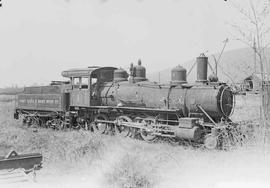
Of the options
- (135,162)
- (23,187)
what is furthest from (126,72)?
(23,187)

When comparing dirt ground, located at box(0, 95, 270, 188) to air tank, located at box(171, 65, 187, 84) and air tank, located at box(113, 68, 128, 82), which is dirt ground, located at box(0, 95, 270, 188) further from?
air tank, located at box(113, 68, 128, 82)

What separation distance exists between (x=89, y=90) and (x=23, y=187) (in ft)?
28.5

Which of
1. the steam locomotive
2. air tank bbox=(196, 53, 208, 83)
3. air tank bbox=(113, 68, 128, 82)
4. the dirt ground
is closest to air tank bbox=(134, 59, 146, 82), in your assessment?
the steam locomotive

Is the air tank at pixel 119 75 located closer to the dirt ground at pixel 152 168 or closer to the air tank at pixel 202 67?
the air tank at pixel 202 67

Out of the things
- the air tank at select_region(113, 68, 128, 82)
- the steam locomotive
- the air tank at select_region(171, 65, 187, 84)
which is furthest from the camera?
the air tank at select_region(113, 68, 128, 82)

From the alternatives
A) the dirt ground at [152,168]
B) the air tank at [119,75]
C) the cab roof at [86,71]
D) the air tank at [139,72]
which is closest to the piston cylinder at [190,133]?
the dirt ground at [152,168]

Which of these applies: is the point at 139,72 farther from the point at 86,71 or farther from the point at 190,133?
the point at 190,133

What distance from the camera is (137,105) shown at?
41.9 ft

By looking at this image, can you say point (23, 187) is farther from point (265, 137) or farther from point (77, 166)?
point (265, 137)

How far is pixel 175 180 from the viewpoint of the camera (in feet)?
20.1

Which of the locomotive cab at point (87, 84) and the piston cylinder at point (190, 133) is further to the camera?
the locomotive cab at point (87, 84)

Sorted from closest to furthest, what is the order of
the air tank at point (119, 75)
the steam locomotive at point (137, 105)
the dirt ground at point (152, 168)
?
the dirt ground at point (152, 168)
the steam locomotive at point (137, 105)
the air tank at point (119, 75)

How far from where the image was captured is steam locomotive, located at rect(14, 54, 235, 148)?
10812 millimetres

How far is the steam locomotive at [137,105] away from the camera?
35.5 ft
